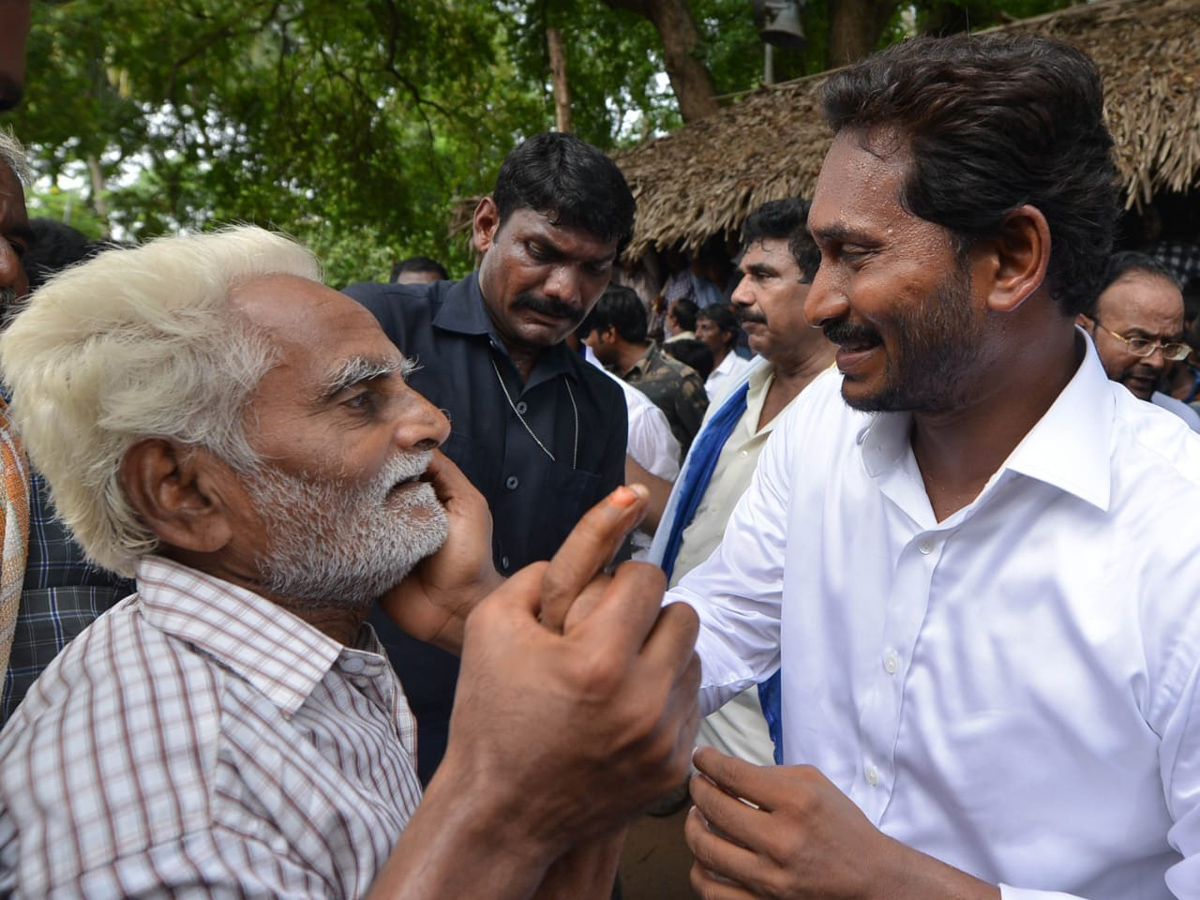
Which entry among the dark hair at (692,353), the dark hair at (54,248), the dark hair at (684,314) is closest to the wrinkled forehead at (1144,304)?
the dark hair at (692,353)

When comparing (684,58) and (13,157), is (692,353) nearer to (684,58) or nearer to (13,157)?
(13,157)

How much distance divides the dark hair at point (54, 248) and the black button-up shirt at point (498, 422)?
3.90 ft

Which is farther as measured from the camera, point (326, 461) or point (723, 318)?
point (723, 318)

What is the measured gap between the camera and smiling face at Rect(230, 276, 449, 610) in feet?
4.93

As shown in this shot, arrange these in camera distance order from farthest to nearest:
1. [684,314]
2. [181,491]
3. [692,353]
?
[684,314] < [692,353] < [181,491]

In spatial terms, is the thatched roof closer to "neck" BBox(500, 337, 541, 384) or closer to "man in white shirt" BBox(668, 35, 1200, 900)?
"neck" BBox(500, 337, 541, 384)

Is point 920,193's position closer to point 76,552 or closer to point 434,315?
point 434,315

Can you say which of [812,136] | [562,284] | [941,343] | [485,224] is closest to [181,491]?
[941,343]

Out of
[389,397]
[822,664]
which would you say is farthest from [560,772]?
[822,664]

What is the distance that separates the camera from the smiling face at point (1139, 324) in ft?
12.1

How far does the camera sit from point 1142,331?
3697 millimetres

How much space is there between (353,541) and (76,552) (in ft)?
2.56

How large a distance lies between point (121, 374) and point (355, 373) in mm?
367

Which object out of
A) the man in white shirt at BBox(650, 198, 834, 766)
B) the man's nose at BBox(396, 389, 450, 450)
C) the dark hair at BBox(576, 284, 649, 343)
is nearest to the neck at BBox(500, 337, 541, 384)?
the man in white shirt at BBox(650, 198, 834, 766)
